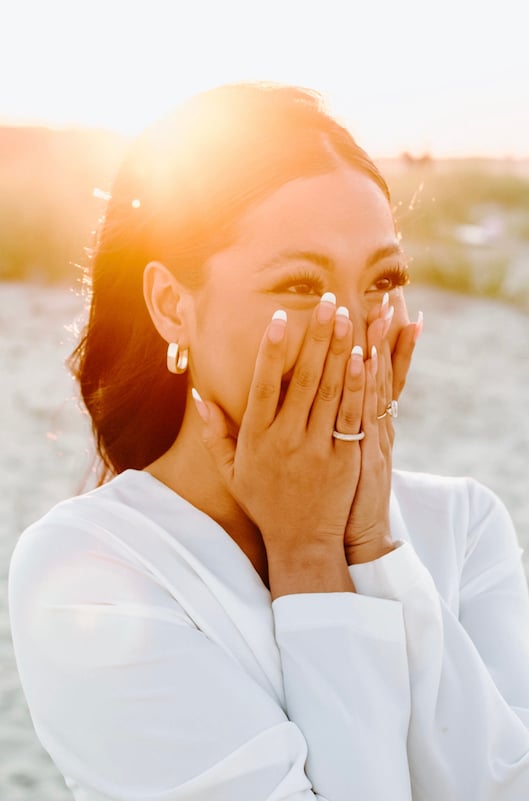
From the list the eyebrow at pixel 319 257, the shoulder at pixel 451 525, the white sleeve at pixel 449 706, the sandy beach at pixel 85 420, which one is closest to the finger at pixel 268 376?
the eyebrow at pixel 319 257

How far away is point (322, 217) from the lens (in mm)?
2039

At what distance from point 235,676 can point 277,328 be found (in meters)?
0.61

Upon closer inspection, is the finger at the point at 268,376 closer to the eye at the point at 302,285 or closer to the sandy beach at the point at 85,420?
the eye at the point at 302,285

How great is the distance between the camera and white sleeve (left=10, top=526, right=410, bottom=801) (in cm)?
182

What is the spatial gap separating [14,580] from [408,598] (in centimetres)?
70

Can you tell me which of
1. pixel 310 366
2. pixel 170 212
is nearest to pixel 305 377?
pixel 310 366

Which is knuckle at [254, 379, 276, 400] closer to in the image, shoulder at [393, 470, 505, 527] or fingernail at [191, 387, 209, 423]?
fingernail at [191, 387, 209, 423]

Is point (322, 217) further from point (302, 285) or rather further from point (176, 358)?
point (176, 358)

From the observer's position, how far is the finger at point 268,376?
78.2 inches

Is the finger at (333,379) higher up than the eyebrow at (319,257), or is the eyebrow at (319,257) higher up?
the eyebrow at (319,257)

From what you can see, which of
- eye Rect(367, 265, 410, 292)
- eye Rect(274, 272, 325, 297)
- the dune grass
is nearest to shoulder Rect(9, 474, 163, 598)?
eye Rect(274, 272, 325, 297)

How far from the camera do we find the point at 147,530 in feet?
6.95

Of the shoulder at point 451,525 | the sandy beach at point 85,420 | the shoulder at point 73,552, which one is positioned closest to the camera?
the shoulder at point 73,552

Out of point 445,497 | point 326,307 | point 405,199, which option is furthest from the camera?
point 405,199
